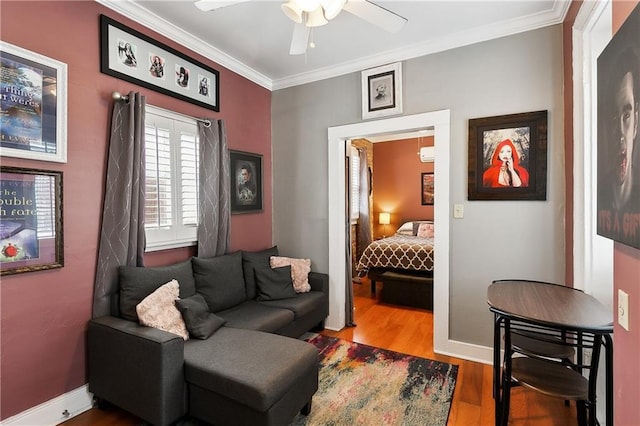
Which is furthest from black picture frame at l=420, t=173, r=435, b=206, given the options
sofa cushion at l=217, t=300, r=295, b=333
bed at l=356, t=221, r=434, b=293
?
sofa cushion at l=217, t=300, r=295, b=333

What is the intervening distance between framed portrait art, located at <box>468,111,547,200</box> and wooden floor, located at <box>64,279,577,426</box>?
147cm

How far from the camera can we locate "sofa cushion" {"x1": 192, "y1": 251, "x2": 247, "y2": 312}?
2.64 meters

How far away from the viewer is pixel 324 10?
1.76 metres

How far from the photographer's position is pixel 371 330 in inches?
135

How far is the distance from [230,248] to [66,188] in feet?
4.87

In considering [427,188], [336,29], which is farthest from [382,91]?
[427,188]

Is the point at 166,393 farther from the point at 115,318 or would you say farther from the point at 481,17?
the point at 481,17

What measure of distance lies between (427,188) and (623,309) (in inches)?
222

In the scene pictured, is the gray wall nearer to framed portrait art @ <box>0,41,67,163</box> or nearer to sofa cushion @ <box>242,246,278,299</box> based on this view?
sofa cushion @ <box>242,246,278,299</box>

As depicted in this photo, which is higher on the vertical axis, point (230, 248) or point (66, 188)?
point (66, 188)

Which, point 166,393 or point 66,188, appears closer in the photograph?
point 166,393

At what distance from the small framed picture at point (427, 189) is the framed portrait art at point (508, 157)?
12.5ft

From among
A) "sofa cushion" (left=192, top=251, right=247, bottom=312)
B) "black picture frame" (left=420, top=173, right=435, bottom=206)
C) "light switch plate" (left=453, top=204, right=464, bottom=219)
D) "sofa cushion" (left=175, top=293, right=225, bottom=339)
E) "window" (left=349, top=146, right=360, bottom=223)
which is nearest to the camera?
"sofa cushion" (left=175, top=293, right=225, bottom=339)

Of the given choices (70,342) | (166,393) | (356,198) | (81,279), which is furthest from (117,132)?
(356,198)
